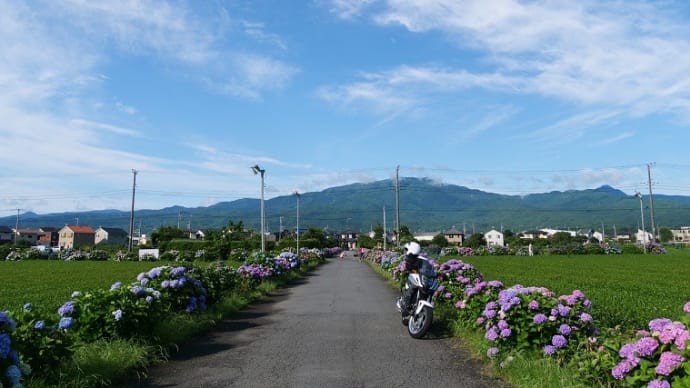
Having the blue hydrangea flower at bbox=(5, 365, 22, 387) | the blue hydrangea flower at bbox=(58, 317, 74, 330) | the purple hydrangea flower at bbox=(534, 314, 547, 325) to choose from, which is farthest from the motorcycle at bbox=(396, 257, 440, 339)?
the blue hydrangea flower at bbox=(5, 365, 22, 387)

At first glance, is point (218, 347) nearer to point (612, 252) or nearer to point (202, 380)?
point (202, 380)

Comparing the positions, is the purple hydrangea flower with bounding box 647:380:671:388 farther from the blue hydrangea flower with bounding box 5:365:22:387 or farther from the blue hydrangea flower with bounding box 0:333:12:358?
the blue hydrangea flower with bounding box 0:333:12:358

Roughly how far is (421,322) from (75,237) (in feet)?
424

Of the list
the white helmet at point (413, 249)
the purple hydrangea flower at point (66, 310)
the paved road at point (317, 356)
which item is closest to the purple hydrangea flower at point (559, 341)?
the paved road at point (317, 356)

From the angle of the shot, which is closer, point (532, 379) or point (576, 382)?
point (576, 382)

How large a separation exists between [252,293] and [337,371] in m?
8.82

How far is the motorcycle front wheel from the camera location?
26.6ft

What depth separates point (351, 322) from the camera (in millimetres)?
10102

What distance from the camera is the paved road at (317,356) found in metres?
5.80

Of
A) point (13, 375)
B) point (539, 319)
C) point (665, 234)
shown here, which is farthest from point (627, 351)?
point (665, 234)

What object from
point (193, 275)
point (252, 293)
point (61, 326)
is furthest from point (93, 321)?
point (252, 293)

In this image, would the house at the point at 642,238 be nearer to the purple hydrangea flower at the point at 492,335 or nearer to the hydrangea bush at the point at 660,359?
the purple hydrangea flower at the point at 492,335

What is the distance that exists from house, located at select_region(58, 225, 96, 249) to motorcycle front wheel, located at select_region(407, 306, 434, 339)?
416 feet

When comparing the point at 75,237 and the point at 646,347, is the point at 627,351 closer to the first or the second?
the point at 646,347
